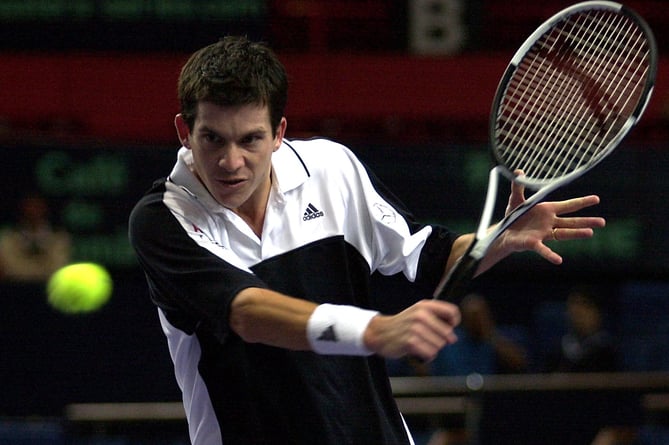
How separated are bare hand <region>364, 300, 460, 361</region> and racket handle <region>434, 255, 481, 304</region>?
30cm

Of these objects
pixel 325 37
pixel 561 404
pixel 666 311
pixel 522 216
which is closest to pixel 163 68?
pixel 325 37

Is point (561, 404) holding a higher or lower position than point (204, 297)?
lower

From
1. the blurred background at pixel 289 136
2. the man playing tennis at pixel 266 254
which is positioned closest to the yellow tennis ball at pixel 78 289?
the blurred background at pixel 289 136

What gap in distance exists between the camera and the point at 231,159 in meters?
3.30

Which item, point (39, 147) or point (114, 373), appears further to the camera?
point (39, 147)

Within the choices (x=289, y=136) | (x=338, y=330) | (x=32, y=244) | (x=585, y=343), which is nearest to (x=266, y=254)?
(x=338, y=330)

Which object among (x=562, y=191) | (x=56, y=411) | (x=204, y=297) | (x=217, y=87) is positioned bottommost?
(x=56, y=411)

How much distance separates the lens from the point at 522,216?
3721 millimetres

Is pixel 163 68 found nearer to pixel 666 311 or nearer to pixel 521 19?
pixel 521 19

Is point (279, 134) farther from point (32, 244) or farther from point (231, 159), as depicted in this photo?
point (32, 244)

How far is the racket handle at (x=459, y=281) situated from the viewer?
3229 mm

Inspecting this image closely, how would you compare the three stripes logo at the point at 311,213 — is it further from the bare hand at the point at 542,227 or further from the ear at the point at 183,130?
the bare hand at the point at 542,227

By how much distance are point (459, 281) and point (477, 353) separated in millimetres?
5413

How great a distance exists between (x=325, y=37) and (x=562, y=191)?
3.19m
